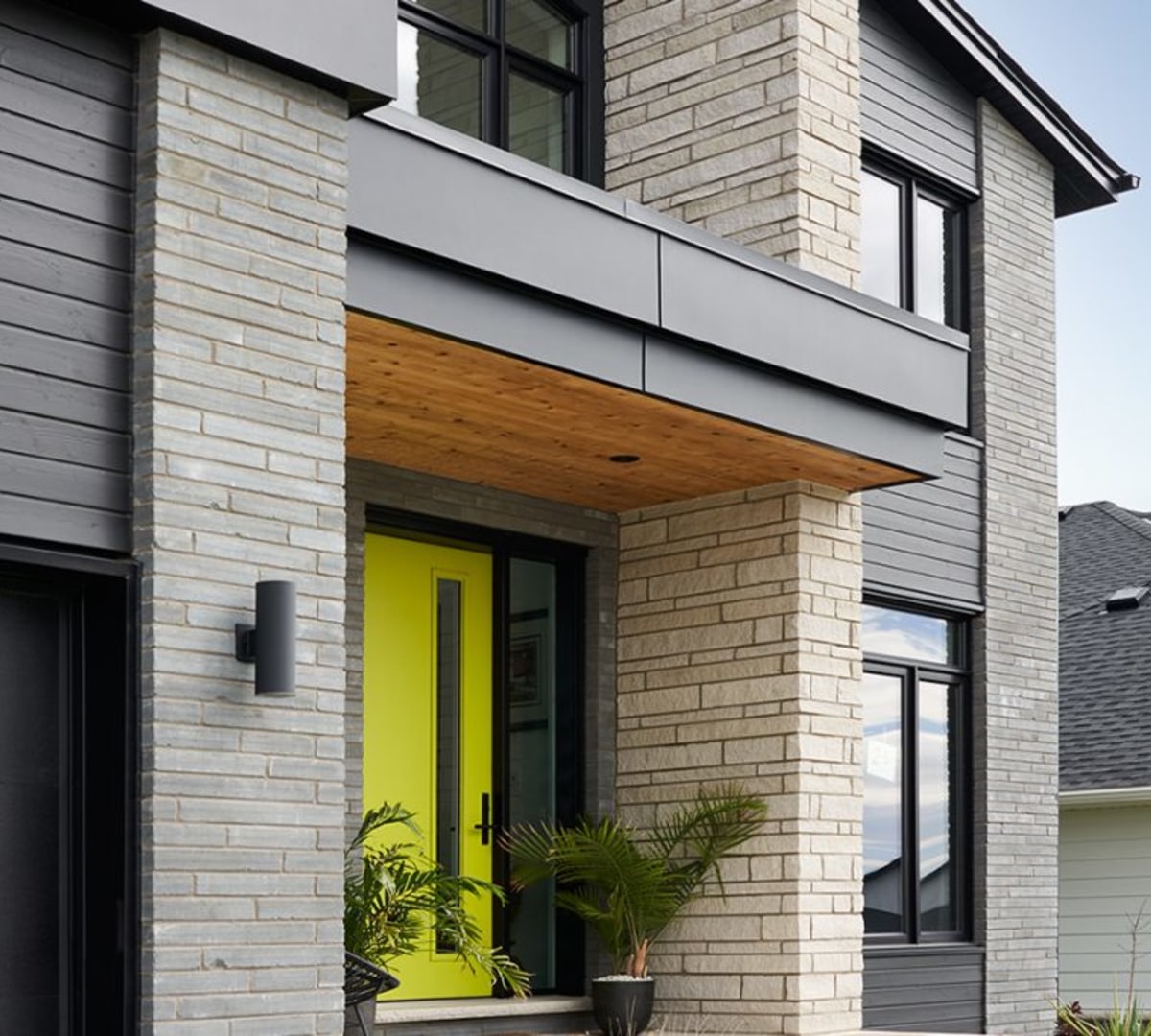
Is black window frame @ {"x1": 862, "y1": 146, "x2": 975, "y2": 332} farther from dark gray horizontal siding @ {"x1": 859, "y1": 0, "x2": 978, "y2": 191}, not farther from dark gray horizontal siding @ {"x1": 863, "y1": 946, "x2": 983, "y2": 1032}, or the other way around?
dark gray horizontal siding @ {"x1": 863, "y1": 946, "x2": 983, "y2": 1032}

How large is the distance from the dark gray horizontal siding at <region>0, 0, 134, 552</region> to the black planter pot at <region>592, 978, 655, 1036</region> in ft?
16.1

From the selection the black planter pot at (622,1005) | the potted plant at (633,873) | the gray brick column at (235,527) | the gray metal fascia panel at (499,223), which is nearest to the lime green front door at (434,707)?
the potted plant at (633,873)

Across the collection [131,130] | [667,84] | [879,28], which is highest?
[879,28]

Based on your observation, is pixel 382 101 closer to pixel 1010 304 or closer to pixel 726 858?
pixel 726 858

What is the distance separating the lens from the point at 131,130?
6520mm

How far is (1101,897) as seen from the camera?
54.8 ft

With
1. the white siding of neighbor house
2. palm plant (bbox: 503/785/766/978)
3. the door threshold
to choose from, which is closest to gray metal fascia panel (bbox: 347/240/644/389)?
palm plant (bbox: 503/785/766/978)

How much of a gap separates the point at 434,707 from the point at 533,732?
796 millimetres

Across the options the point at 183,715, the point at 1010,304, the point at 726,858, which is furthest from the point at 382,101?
the point at 1010,304

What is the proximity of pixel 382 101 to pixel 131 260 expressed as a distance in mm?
1268

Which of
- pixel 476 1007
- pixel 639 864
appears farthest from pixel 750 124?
pixel 476 1007

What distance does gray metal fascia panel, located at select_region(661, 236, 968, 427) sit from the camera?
9.07 metres

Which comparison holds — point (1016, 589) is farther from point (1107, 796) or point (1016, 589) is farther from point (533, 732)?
point (533, 732)

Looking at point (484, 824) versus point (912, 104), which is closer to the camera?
point (484, 824)
